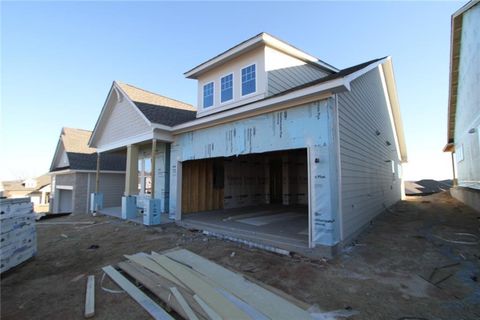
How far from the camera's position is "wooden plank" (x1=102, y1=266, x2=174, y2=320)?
2.88 meters

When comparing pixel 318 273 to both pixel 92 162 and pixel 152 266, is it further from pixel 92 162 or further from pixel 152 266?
pixel 92 162

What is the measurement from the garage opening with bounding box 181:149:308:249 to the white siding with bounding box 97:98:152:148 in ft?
8.43

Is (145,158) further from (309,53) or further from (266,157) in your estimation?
(309,53)

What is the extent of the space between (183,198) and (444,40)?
1314 centimetres

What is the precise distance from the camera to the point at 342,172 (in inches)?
216

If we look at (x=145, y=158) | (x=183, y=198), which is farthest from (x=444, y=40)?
(x=145, y=158)

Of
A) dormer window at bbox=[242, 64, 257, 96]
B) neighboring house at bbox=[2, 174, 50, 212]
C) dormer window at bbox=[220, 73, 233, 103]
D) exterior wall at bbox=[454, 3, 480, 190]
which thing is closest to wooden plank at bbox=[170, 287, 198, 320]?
dormer window at bbox=[242, 64, 257, 96]

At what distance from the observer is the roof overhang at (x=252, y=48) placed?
754 centimetres

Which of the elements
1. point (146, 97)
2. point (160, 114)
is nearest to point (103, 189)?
point (146, 97)

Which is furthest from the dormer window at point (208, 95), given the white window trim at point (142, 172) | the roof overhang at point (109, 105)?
the white window trim at point (142, 172)

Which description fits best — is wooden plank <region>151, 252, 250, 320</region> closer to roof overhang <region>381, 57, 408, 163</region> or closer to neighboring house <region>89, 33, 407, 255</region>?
neighboring house <region>89, 33, 407, 255</region>

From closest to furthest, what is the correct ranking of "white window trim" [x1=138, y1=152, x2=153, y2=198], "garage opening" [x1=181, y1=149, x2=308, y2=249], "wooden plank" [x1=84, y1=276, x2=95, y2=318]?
"wooden plank" [x1=84, y1=276, x2=95, y2=318] → "garage opening" [x1=181, y1=149, x2=308, y2=249] → "white window trim" [x1=138, y1=152, x2=153, y2=198]

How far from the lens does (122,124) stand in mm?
10969

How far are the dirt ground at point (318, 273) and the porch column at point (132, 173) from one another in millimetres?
2847
